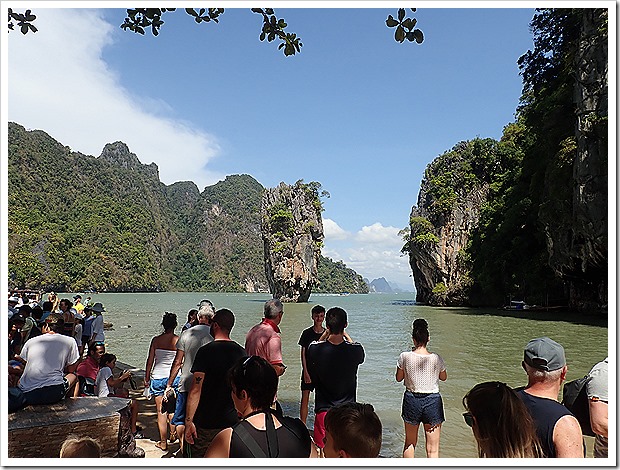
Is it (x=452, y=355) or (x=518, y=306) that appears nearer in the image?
(x=452, y=355)

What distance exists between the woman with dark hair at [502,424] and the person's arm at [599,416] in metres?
0.71

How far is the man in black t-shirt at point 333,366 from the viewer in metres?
4.09

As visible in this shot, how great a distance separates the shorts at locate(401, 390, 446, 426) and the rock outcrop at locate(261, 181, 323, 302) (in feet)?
179

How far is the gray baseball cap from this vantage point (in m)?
2.47

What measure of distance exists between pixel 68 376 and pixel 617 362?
4409mm

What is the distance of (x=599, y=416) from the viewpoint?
8.61ft

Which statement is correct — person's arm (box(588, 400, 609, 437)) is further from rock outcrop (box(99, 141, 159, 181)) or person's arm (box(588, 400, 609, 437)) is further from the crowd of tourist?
rock outcrop (box(99, 141, 159, 181))

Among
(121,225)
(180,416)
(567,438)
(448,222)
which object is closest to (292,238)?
(448,222)

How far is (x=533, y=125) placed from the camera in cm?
3284

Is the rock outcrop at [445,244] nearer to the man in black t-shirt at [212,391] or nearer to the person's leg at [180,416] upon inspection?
the person's leg at [180,416]

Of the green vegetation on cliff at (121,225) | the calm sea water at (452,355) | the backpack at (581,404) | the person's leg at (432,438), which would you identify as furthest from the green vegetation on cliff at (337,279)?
the backpack at (581,404)

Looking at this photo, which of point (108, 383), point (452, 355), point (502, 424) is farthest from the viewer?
point (452, 355)

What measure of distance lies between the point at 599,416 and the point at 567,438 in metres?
0.55

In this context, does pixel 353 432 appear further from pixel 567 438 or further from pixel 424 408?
pixel 424 408
